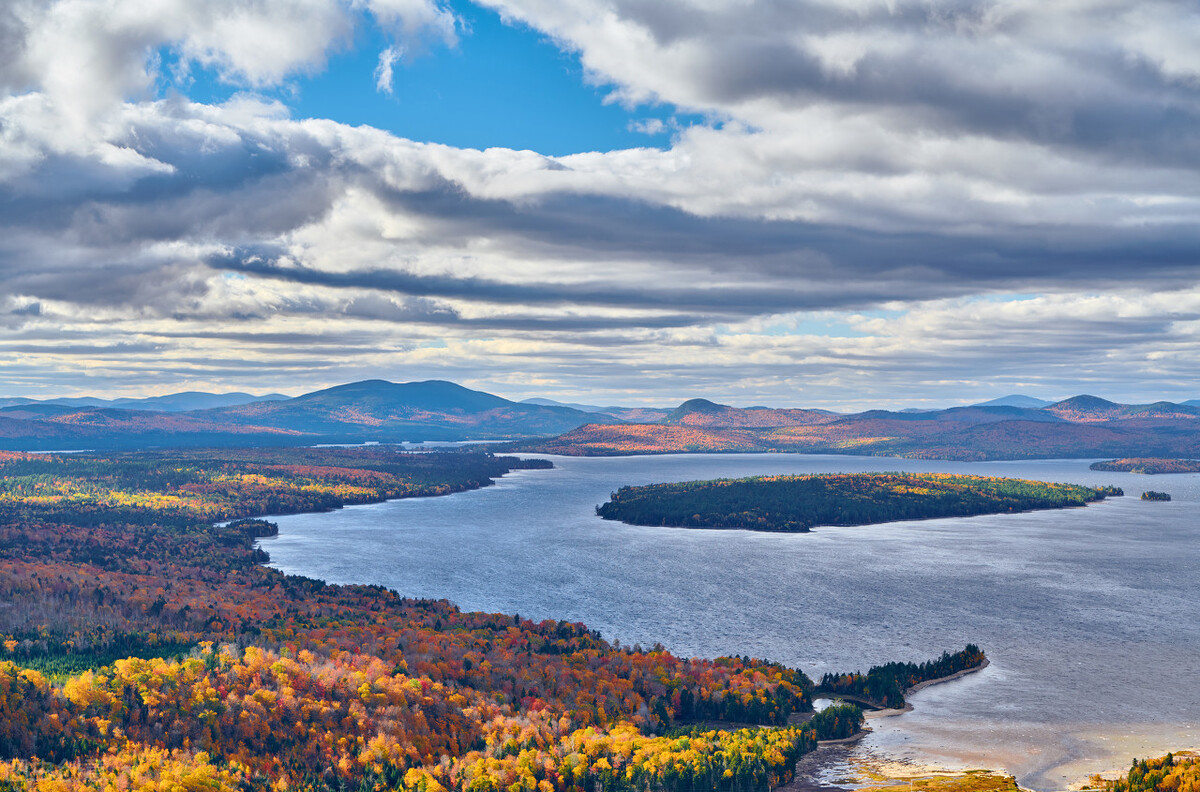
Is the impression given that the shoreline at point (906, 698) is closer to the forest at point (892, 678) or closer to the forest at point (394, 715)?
the forest at point (892, 678)

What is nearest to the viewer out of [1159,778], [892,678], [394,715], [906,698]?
[1159,778]

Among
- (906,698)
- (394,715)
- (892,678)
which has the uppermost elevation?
(892,678)

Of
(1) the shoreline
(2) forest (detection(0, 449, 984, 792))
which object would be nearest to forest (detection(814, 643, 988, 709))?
(1) the shoreline

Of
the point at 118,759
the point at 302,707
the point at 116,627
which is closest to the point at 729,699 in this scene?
the point at 302,707

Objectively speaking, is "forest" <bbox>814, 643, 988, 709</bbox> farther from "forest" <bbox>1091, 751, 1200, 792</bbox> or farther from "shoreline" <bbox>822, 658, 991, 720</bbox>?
"forest" <bbox>1091, 751, 1200, 792</bbox>

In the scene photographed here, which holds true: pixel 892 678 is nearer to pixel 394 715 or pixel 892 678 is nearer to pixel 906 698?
pixel 906 698

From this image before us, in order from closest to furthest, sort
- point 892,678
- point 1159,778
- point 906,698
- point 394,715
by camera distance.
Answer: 1. point 1159,778
2. point 394,715
3. point 906,698
4. point 892,678

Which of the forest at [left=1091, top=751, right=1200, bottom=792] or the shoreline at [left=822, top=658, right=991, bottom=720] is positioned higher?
the forest at [left=1091, top=751, right=1200, bottom=792]

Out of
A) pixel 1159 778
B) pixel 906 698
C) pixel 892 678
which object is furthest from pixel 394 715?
pixel 1159 778

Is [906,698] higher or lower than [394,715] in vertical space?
higher
